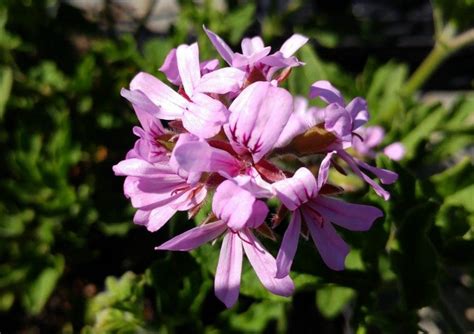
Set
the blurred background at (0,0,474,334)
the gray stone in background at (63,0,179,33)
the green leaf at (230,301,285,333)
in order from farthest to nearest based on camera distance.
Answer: the gray stone in background at (63,0,179,33)
the green leaf at (230,301,285,333)
the blurred background at (0,0,474,334)

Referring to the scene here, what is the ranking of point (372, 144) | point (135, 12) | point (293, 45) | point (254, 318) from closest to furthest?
point (293, 45), point (254, 318), point (372, 144), point (135, 12)

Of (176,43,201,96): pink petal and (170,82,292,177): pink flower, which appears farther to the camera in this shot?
(176,43,201,96): pink petal

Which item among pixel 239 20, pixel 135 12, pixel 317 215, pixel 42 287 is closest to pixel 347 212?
pixel 317 215

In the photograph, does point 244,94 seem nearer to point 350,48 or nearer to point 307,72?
point 307,72

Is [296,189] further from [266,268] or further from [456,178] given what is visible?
[456,178]

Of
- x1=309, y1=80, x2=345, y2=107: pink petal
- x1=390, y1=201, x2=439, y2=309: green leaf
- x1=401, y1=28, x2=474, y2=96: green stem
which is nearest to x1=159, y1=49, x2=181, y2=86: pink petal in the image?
x1=309, y1=80, x2=345, y2=107: pink petal

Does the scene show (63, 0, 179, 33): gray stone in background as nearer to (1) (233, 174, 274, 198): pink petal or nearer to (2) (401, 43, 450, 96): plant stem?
(2) (401, 43, 450, 96): plant stem
